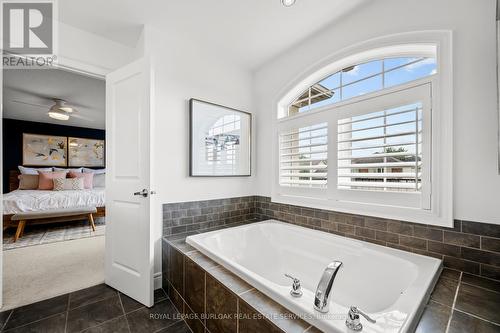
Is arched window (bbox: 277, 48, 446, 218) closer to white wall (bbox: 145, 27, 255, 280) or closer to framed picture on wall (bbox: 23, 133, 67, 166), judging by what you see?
white wall (bbox: 145, 27, 255, 280)

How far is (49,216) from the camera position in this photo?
11.9 feet

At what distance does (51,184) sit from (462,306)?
6.18m

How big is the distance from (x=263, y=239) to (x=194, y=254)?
871 millimetres

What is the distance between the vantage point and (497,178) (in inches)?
48.3

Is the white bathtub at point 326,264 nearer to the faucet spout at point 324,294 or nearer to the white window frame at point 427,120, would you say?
the faucet spout at point 324,294

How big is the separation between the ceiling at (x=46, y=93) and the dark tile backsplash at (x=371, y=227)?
8.52ft

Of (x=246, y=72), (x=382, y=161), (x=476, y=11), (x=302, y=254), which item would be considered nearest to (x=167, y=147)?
(x=246, y=72)

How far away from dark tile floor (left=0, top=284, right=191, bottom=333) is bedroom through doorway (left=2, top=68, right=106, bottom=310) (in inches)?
8.2

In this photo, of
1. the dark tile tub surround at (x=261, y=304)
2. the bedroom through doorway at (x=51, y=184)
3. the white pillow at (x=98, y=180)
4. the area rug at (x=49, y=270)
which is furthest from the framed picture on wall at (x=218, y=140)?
the white pillow at (x=98, y=180)

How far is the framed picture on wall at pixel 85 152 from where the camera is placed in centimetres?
538

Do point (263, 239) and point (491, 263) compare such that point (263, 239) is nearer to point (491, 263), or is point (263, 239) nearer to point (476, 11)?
point (491, 263)

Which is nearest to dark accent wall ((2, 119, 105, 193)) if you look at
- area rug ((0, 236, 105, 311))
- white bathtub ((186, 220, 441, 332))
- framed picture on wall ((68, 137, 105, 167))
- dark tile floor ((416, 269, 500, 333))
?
framed picture on wall ((68, 137, 105, 167))

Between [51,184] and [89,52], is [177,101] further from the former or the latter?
[51,184]

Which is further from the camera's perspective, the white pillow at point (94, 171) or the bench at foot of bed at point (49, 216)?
the white pillow at point (94, 171)
